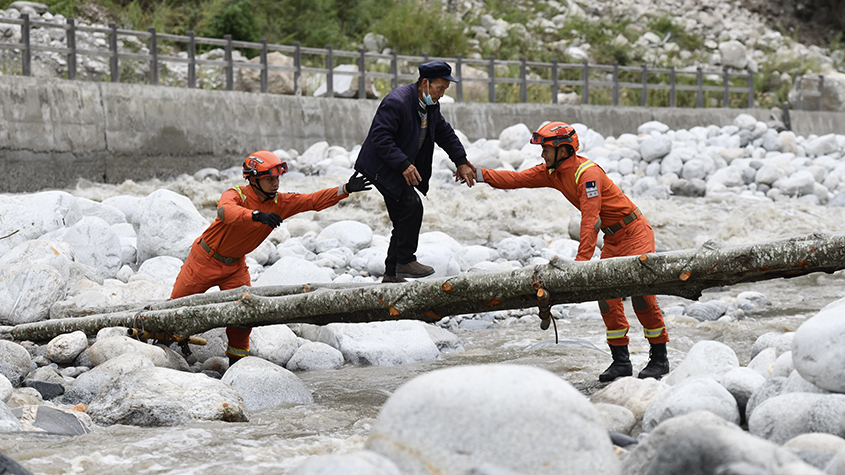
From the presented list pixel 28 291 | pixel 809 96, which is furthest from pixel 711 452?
pixel 809 96

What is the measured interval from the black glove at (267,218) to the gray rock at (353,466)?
2.97 m

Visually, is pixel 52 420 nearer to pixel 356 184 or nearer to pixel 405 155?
pixel 356 184

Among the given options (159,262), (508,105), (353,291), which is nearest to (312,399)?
(353,291)

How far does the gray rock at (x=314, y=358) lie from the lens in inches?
249

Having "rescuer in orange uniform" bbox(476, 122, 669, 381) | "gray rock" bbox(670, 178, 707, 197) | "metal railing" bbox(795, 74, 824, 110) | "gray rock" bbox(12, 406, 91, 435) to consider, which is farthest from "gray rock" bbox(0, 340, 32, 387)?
"metal railing" bbox(795, 74, 824, 110)

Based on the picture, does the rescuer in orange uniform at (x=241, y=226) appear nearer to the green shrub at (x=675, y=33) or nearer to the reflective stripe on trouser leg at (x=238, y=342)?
the reflective stripe on trouser leg at (x=238, y=342)

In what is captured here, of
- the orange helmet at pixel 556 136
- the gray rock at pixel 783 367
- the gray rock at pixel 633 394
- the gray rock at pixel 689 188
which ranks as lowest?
the gray rock at pixel 689 188

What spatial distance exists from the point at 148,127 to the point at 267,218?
35.2 ft

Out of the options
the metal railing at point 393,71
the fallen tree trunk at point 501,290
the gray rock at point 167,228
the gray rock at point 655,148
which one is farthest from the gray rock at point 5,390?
the gray rock at point 655,148

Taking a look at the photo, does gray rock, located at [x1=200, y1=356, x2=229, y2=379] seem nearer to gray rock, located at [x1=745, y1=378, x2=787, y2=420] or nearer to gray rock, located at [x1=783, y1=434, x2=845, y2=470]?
gray rock, located at [x1=745, y1=378, x2=787, y2=420]

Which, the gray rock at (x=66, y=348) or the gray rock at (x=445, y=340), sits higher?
the gray rock at (x=66, y=348)

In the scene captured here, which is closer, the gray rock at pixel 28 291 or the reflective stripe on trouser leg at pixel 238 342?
the reflective stripe on trouser leg at pixel 238 342

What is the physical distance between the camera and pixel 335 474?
2396 mm

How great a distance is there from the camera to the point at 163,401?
4500mm
